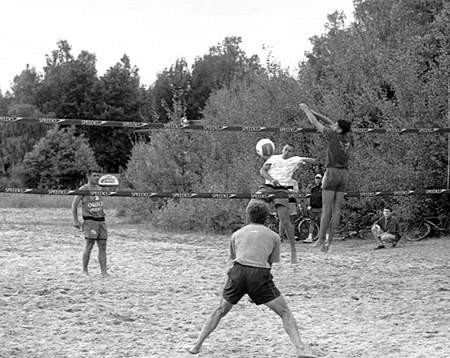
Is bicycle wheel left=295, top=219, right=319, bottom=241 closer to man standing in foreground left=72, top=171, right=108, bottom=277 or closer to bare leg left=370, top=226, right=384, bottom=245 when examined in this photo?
bare leg left=370, top=226, right=384, bottom=245

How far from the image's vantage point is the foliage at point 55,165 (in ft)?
136

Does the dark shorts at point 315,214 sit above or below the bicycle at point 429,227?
above

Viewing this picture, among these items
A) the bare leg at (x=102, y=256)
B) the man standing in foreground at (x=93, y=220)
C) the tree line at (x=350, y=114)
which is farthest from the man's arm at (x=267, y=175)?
the tree line at (x=350, y=114)

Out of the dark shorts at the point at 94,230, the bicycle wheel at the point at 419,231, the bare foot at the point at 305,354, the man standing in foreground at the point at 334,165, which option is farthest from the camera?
the bicycle wheel at the point at 419,231

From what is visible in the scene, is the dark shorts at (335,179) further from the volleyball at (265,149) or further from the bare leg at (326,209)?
the volleyball at (265,149)

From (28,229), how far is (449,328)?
15.4 metres

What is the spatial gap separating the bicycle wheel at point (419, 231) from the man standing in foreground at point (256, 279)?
1197cm

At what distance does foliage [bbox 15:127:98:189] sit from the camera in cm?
4153

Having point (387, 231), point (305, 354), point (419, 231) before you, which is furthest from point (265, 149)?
point (419, 231)

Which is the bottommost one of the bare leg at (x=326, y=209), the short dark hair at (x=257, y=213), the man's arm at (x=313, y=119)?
the bare leg at (x=326, y=209)

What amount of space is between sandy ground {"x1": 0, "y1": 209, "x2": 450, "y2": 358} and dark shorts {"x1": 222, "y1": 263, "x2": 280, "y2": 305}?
613mm

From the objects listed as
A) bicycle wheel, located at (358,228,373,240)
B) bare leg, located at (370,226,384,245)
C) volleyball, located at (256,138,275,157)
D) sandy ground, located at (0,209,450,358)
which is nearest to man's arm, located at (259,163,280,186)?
volleyball, located at (256,138,275,157)

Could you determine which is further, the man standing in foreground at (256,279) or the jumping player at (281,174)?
the jumping player at (281,174)

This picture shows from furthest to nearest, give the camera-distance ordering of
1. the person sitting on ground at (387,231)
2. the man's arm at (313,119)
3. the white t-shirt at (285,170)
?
the person sitting on ground at (387,231), the white t-shirt at (285,170), the man's arm at (313,119)
